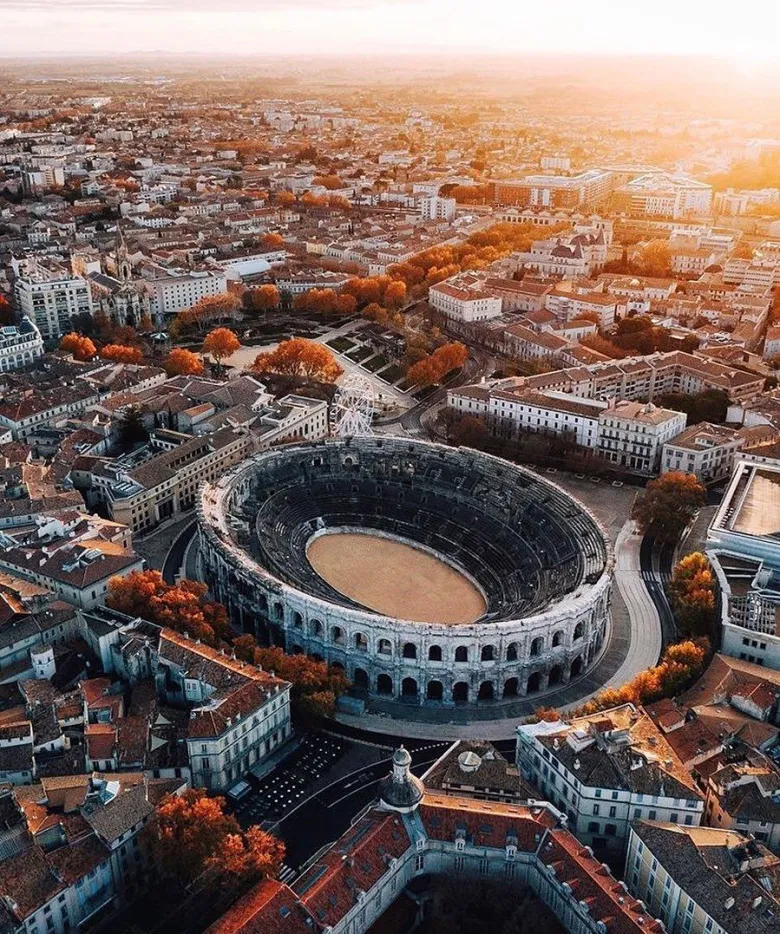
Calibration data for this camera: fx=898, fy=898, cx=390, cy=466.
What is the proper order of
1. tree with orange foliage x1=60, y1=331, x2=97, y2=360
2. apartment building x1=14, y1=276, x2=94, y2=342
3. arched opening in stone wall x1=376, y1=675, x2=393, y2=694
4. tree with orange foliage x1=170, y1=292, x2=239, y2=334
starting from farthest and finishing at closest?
tree with orange foliage x1=170, y1=292, x2=239, y2=334 → apartment building x1=14, y1=276, x2=94, y2=342 → tree with orange foliage x1=60, y1=331, x2=97, y2=360 → arched opening in stone wall x1=376, y1=675, x2=393, y2=694

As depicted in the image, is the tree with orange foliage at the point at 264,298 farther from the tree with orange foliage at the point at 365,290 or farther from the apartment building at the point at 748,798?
the apartment building at the point at 748,798

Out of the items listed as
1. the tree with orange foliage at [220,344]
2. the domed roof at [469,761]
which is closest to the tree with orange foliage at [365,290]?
the tree with orange foliage at [220,344]

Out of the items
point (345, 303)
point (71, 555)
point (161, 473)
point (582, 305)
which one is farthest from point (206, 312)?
point (71, 555)

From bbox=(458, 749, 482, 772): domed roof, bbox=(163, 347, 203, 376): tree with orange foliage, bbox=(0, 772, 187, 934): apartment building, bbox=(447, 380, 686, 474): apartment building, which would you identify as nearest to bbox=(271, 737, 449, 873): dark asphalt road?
bbox=(458, 749, 482, 772): domed roof

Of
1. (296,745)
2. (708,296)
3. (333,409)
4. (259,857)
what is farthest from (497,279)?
(259,857)

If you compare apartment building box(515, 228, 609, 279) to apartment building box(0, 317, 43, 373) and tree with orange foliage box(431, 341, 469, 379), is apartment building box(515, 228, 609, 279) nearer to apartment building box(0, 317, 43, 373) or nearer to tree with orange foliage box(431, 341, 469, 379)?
tree with orange foliage box(431, 341, 469, 379)

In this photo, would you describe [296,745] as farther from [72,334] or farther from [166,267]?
[166,267]
